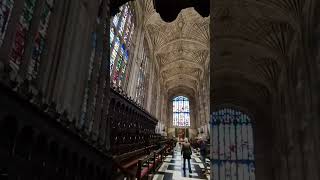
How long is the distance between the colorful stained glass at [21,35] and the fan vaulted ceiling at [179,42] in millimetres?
11573

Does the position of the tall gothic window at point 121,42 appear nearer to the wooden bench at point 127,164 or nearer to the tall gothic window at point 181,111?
the wooden bench at point 127,164

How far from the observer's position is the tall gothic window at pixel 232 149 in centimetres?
1180

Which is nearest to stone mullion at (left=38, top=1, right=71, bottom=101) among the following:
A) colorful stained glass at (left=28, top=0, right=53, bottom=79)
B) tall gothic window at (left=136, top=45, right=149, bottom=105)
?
colorful stained glass at (left=28, top=0, right=53, bottom=79)

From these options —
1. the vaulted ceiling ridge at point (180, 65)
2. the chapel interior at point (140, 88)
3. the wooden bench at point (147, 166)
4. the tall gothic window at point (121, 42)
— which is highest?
the vaulted ceiling ridge at point (180, 65)

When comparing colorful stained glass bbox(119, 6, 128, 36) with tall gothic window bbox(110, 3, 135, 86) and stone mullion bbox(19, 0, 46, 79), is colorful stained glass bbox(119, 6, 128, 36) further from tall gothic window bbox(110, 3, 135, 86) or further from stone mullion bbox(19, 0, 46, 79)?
stone mullion bbox(19, 0, 46, 79)

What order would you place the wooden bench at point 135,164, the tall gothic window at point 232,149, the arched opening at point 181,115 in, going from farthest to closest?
the arched opening at point 181,115, the tall gothic window at point 232,149, the wooden bench at point 135,164

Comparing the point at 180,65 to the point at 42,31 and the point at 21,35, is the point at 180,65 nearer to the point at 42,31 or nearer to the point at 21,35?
the point at 42,31

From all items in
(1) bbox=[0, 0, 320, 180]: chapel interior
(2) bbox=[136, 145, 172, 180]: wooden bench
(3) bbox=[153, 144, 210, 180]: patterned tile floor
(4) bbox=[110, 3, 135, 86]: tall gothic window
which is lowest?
(3) bbox=[153, 144, 210, 180]: patterned tile floor

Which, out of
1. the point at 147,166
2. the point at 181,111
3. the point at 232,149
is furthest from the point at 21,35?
the point at 181,111

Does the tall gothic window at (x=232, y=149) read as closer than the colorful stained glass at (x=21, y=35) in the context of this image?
No

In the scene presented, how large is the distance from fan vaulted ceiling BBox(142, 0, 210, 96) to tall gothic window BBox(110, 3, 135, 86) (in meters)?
2.62

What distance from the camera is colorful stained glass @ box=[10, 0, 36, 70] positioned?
4.25 metres

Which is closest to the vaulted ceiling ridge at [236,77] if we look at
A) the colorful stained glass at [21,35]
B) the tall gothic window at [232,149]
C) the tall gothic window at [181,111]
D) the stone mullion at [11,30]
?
the tall gothic window at [232,149]

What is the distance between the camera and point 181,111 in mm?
34219
